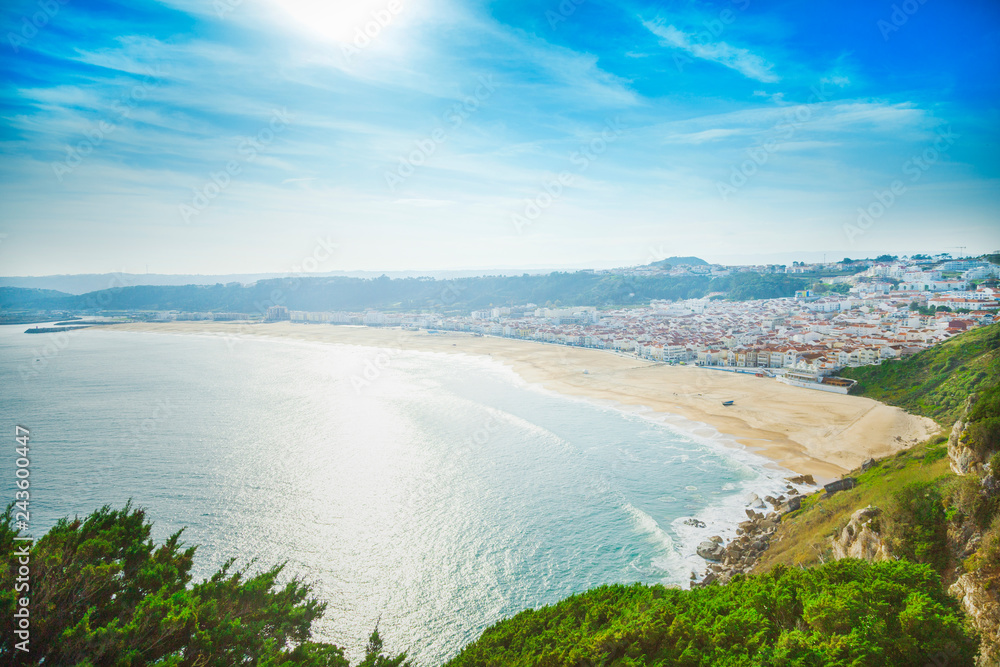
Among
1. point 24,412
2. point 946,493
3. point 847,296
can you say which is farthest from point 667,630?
point 847,296

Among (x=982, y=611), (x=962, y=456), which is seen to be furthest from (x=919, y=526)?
(x=982, y=611)

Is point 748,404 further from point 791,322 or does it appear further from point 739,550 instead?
point 791,322

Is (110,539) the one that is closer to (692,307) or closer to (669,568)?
(669,568)

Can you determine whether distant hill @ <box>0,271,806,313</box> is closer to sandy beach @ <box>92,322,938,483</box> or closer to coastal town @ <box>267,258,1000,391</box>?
coastal town @ <box>267,258,1000,391</box>

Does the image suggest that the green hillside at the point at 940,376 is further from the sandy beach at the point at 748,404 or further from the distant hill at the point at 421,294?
the distant hill at the point at 421,294

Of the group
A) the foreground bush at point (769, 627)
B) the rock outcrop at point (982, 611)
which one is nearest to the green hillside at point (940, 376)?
the rock outcrop at point (982, 611)

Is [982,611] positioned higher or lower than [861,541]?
higher

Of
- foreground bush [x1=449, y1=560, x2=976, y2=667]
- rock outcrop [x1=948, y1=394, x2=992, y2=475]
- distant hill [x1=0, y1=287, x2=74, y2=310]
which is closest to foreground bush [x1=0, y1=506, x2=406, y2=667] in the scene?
foreground bush [x1=449, y1=560, x2=976, y2=667]
